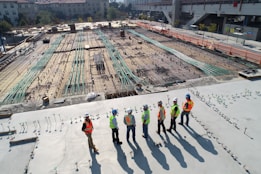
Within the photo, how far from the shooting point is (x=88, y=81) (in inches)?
472

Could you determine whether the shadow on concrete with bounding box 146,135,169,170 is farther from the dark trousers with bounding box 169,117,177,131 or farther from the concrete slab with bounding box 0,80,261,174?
the dark trousers with bounding box 169,117,177,131

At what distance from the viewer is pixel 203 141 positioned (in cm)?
617

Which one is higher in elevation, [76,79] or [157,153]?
[76,79]

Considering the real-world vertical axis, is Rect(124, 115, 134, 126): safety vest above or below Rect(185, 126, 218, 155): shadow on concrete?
above

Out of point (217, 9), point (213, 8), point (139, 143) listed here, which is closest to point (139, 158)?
point (139, 143)

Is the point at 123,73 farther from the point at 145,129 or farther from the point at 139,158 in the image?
the point at 139,158

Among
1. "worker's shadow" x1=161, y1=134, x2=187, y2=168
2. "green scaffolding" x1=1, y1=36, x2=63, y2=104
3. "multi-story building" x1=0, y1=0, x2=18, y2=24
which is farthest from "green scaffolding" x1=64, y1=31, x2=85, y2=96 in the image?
"multi-story building" x1=0, y1=0, x2=18, y2=24

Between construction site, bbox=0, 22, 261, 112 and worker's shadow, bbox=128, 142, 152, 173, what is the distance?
4106 mm

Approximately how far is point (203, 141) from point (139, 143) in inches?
88.7

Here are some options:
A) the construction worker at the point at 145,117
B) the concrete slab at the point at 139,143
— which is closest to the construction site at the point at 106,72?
the concrete slab at the point at 139,143

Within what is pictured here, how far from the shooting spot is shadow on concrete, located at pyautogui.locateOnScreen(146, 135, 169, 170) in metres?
5.32

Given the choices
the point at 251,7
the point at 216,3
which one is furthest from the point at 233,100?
the point at 216,3

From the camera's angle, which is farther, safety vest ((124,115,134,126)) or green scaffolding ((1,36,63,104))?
green scaffolding ((1,36,63,104))

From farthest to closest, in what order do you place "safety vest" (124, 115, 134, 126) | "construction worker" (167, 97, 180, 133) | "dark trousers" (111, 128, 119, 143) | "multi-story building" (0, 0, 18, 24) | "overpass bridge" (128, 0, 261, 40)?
"multi-story building" (0, 0, 18, 24) < "overpass bridge" (128, 0, 261, 40) < "construction worker" (167, 97, 180, 133) < "dark trousers" (111, 128, 119, 143) < "safety vest" (124, 115, 134, 126)
